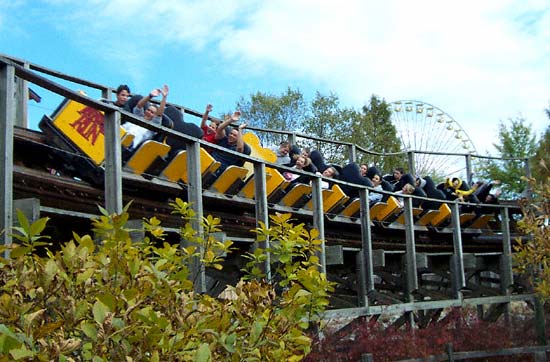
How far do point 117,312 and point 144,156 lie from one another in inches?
157

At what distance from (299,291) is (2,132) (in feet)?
5.50

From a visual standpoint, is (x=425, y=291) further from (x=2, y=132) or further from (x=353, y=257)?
(x=2, y=132)

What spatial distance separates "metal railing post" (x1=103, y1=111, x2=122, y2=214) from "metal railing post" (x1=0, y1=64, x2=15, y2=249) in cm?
91

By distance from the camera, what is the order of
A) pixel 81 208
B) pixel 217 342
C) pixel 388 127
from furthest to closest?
pixel 388 127
pixel 81 208
pixel 217 342

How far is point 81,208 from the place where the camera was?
18.2 feet

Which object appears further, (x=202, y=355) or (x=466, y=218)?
(x=466, y=218)

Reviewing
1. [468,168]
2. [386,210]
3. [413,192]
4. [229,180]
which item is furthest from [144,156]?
[468,168]

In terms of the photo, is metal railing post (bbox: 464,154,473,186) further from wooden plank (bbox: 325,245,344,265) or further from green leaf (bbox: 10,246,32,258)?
green leaf (bbox: 10,246,32,258)

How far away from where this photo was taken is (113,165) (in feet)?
15.9

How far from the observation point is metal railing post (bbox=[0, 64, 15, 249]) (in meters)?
3.82

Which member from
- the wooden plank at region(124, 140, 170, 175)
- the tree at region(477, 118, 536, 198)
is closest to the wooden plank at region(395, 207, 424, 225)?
the wooden plank at region(124, 140, 170, 175)

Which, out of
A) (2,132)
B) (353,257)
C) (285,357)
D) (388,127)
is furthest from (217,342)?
(388,127)

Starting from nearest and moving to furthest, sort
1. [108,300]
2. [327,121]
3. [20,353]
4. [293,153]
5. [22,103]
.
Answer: [20,353] < [108,300] < [22,103] < [293,153] < [327,121]

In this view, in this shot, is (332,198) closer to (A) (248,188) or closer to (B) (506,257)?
(A) (248,188)
